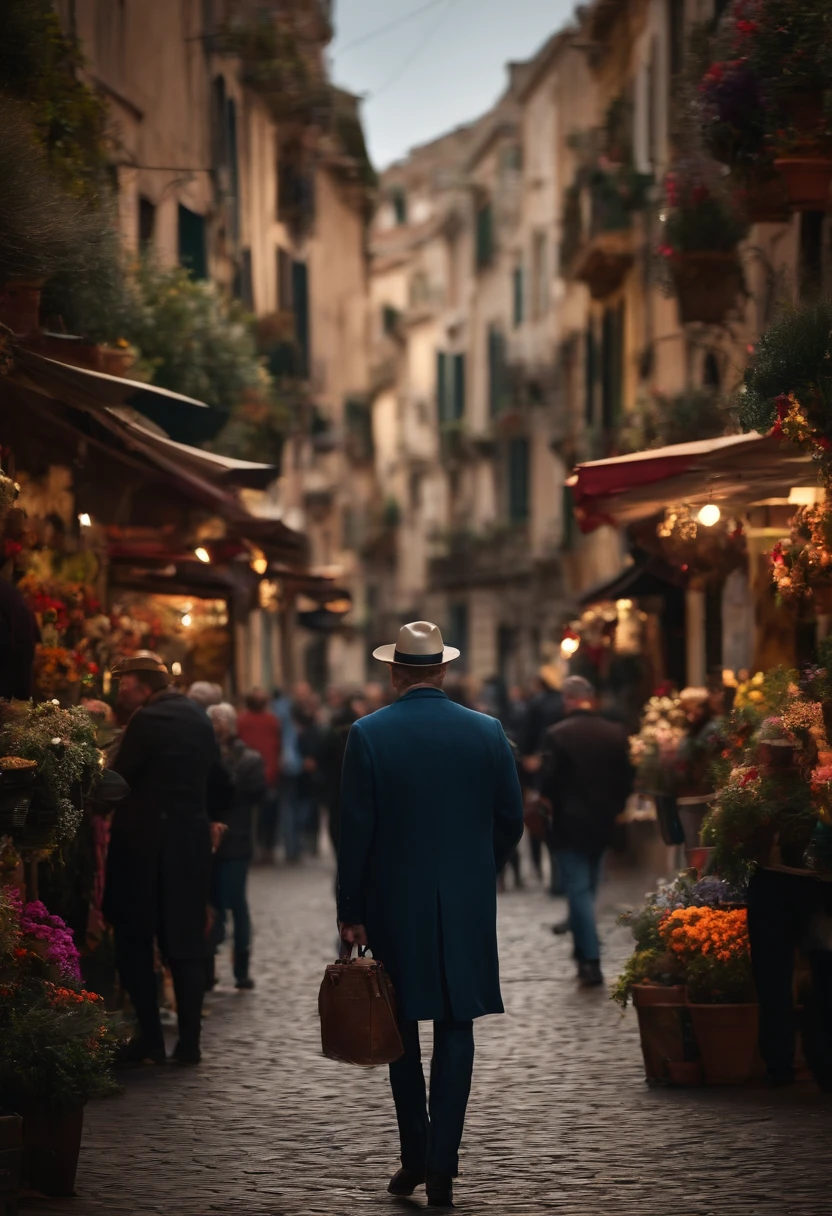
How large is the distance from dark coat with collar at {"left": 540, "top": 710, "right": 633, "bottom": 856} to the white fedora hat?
21.2ft

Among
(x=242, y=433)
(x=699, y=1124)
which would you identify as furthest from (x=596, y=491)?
(x=242, y=433)

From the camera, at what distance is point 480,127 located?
59.1 metres

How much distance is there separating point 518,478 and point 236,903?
113 ft

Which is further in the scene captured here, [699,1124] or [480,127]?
[480,127]

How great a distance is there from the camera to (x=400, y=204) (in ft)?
240

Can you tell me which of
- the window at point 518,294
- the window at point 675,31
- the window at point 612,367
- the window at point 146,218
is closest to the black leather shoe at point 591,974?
the window at point 146,218

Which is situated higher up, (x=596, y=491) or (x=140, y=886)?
(x=596, y=491)

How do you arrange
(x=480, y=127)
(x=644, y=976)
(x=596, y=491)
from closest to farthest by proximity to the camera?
(x=644, y=976) < (x=596, y=491) < (x=480, y=127)

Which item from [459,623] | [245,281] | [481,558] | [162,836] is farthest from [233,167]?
[459,623]

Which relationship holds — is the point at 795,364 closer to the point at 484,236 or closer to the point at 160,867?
the point at 160,867

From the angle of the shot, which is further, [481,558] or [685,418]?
[481,558]

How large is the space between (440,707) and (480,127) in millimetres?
52128

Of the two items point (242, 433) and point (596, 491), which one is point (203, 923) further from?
point (242, 433)

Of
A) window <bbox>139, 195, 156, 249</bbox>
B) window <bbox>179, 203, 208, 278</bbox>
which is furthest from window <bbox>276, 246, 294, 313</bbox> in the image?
window <bbox>139, 195, 156, 249</bbox>
